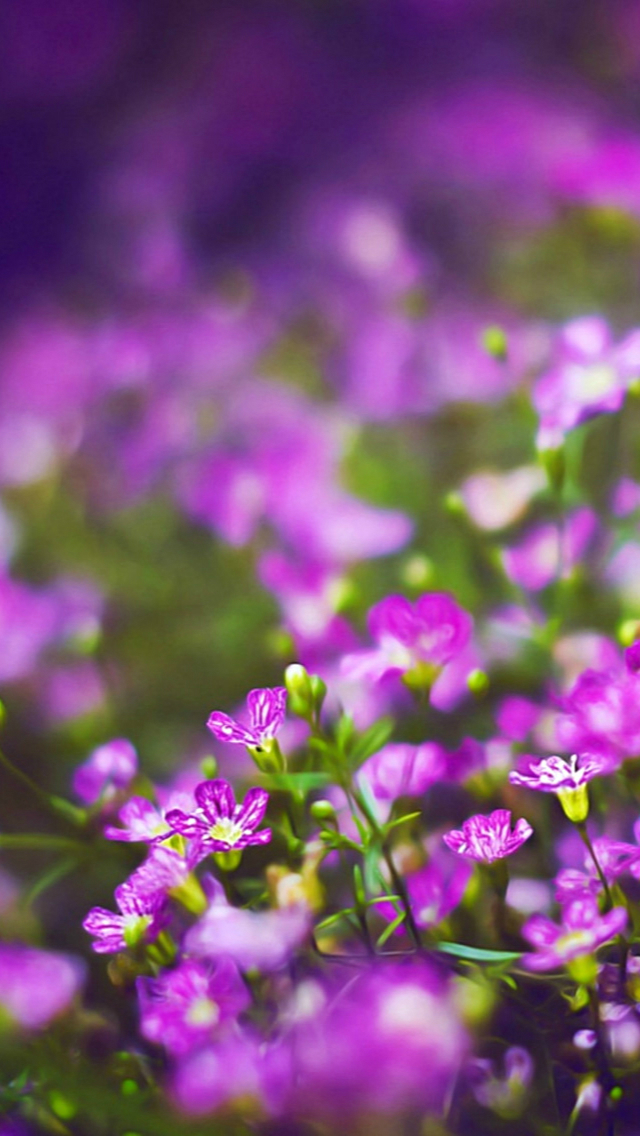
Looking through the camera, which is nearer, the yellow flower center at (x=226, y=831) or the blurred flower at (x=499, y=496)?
the yellow flower center at (x=226, y=831)

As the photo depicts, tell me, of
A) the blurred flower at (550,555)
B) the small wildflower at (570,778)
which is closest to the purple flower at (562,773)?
the small wildflower at (570,778)

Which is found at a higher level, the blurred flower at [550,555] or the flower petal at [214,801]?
the blurred flower at [550,555]

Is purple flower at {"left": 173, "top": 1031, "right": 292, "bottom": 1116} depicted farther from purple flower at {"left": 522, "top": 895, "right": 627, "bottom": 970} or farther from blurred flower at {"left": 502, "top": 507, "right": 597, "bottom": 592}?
blurred flower at {"left": 502, "top": 507, "right": 597, "bottom": 592}

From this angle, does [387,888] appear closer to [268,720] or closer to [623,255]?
[268,720]

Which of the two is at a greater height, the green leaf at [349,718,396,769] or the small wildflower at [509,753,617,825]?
the small wildflower at [509,753,617,825]

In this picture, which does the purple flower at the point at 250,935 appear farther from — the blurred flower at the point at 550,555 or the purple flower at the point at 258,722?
the blurred flower at the point at 550,555

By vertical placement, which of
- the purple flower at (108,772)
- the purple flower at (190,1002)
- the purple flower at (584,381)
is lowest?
the purple flower at (108,772)

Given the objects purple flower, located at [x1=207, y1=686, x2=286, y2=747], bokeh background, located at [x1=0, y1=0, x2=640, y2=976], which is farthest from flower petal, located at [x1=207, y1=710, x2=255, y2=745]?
bokeh background, located at [x1=0, y1=0, x2=640, y2=976]
